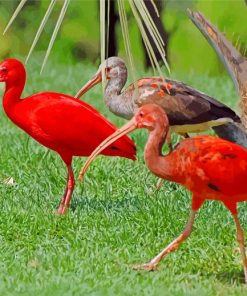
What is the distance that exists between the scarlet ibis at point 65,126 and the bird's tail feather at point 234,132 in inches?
37.5

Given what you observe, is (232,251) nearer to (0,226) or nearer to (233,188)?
(233,188)

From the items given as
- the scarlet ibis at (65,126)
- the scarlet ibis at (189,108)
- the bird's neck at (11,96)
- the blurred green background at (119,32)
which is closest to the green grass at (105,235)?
the scarlet ibis at (65,126)

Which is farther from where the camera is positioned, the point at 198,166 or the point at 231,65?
the point at 231,65

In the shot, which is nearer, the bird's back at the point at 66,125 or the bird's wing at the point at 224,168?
the bird's wing at the point at 224,168

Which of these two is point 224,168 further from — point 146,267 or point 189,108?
point 189,108

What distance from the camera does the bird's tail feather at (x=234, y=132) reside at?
23.7 feet

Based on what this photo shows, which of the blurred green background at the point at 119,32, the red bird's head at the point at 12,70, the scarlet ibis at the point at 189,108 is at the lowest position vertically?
the blurred green background at the point at 119,32

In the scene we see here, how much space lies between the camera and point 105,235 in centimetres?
602

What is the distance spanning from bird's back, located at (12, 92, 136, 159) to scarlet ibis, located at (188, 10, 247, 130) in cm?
84

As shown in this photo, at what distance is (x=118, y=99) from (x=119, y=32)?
10.5m

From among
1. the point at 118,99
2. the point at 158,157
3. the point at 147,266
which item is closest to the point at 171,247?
the point at 147,266

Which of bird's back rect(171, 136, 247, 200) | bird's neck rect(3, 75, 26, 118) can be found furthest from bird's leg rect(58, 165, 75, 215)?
bird's back rect(171, 136, 247, 200)

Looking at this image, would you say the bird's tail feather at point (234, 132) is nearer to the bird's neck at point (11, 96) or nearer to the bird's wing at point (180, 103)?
the bird's wing at point (180, 103)

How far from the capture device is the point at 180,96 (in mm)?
7340
